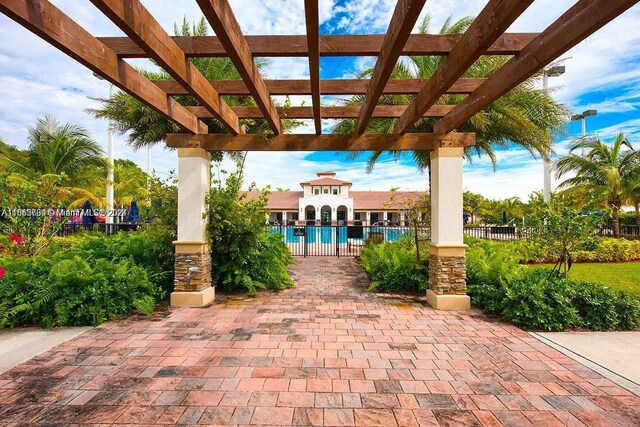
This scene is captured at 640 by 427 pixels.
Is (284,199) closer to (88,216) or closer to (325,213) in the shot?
(325,213)

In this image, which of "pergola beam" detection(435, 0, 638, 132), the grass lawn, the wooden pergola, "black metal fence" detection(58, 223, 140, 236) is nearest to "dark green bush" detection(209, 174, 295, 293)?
the wooden pergola

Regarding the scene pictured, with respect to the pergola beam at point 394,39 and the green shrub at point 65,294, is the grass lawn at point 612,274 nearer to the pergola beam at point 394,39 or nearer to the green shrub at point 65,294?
the pergola beam at point 394,39

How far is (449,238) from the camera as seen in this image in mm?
5535

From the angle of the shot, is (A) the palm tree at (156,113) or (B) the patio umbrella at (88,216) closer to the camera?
Answer: (A) the palm tree at (156,113)

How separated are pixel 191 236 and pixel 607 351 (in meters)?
6.02

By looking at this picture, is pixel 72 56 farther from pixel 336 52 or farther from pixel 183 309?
pixel 183 309

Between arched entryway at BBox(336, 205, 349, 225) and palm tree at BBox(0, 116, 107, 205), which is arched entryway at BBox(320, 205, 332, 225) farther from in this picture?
palm tree at BBox(0, 116, 107, 205)

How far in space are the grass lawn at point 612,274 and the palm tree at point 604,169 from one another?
183 inches

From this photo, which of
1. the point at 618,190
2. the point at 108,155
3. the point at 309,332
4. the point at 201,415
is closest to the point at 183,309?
the point at 309,332

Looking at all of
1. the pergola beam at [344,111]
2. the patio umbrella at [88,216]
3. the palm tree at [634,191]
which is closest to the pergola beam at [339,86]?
the pergola beam at [344,111]

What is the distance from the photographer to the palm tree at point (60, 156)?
1449cm

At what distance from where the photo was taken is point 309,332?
429cm

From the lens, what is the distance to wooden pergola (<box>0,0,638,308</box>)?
2414mm

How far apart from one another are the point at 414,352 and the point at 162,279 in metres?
4.60
